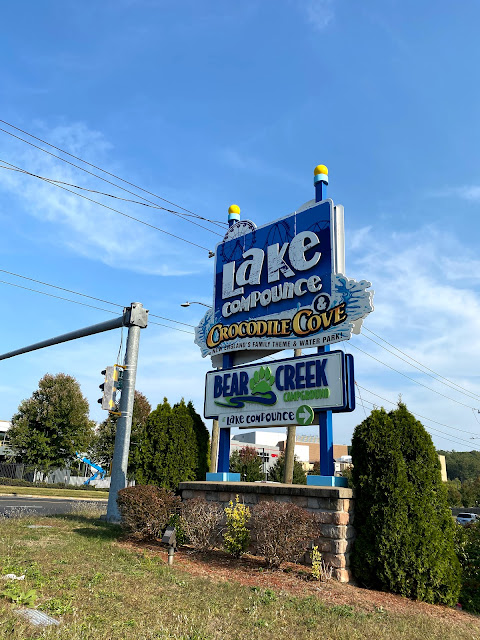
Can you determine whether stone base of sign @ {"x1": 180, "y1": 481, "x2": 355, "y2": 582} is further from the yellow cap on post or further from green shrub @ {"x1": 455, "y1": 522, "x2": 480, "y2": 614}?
the yellow cap on post

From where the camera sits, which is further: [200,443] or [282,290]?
[200,443]

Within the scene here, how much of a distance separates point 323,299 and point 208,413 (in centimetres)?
427

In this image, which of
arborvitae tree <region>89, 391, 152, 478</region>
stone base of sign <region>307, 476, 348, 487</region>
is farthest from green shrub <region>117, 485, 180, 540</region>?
arborvitae tree <region>89, 391, 152, 478</region>

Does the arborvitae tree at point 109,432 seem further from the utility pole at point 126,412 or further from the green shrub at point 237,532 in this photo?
the green shrub at point 237,532

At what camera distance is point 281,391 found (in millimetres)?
10828

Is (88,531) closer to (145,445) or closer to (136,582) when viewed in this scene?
(145,445)

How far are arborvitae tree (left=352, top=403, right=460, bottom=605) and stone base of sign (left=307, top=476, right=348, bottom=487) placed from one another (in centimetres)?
71

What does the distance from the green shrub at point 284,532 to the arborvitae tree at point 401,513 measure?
90 centimetres

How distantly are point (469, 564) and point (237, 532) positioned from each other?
4.23m

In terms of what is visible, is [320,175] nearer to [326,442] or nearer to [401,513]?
[326,442]

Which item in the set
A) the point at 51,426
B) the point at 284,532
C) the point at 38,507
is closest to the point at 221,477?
the point at 284,532

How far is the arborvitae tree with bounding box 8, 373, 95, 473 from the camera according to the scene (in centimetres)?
3859

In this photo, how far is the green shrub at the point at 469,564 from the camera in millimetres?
8164

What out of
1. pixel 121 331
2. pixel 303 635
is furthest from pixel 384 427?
pixel 121 331
